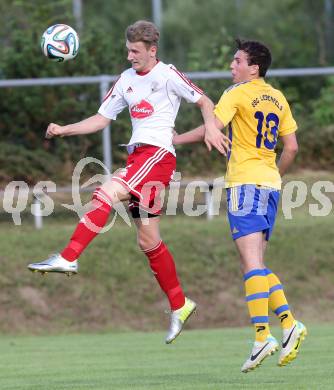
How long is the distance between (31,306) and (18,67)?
415 centimetres

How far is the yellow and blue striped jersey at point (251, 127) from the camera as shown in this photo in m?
9.42

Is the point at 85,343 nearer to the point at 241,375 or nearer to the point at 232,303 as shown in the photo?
the point at 232,303

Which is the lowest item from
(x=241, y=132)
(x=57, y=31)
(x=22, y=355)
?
(x=22, y=355)

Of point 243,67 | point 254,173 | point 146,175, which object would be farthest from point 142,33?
point 254,173

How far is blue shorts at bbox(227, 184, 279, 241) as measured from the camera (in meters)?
9.45

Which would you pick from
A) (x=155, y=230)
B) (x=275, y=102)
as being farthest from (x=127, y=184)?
(x=275, y=102)

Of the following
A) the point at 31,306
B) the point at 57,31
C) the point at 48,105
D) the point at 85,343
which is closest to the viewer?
the point at 57,31

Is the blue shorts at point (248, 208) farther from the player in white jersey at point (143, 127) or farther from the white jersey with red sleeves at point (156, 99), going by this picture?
the white jersey with red sleeves at point (156, 99)

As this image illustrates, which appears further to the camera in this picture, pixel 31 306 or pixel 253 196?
pixel 31 306

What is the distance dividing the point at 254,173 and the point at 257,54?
0.92 m

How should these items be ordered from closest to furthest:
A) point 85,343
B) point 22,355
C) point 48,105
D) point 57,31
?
point 57,31, point 22,355, point 85,343, point 48,105

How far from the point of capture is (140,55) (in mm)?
9820

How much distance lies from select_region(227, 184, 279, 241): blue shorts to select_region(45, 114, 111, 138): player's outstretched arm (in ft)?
4.17

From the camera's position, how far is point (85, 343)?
48.8 ft
